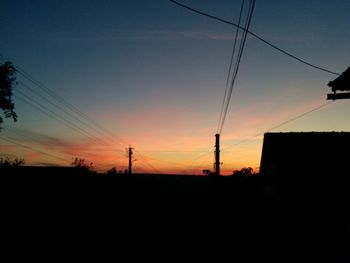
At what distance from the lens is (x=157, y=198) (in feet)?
142

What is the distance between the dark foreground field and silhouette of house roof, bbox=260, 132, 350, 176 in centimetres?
55

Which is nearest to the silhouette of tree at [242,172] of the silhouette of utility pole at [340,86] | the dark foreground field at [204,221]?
the dark foreground field at [204,221]

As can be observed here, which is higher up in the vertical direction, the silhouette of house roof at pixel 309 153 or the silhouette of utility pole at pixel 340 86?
the silhouette of utility pole at pixel 340 86

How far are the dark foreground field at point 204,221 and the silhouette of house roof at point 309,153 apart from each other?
0.55m

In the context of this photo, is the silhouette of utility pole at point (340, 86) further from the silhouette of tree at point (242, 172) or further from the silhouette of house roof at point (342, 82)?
the silhouette of tree at point (242, 172)

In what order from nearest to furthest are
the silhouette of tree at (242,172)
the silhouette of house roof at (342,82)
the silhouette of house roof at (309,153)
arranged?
the silhouette of house roof at (342,82) → the silhouette of house roof at (309,153) → the silhouette of tree at (242,172)

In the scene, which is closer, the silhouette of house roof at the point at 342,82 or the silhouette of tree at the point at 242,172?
the silhouette of house roof at the point at 342,82

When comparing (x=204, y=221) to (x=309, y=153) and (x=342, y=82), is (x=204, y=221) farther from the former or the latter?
(x=342, y=82)

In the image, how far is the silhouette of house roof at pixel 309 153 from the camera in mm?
13289

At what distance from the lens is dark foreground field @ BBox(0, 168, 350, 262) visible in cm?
1239

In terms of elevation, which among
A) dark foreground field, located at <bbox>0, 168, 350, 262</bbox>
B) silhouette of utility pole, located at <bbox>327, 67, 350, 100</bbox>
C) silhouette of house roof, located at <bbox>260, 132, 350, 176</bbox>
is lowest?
dark foreground field, located at <bbox>0, 168, 350, 262</bbox>

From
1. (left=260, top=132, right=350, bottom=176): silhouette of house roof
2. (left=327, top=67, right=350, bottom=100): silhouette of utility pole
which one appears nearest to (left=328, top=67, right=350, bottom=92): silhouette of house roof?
(left=327, top=67, right=350, bottom=100): silhouette of utility pole

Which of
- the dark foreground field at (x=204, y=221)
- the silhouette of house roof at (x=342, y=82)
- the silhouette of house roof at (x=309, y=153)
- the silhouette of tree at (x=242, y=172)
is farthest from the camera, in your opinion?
the silhouette of tree at (x=242, y=172)

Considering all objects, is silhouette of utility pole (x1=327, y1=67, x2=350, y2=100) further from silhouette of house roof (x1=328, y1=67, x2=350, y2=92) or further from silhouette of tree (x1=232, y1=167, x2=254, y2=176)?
silhouette of tree (x1=232, y1=167, x2=254, y2=176)
